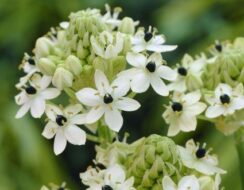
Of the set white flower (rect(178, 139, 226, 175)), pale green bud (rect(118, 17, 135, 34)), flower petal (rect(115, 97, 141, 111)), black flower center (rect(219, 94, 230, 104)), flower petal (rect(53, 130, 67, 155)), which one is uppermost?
pale green bud (rect(118, 17, 135, 34))

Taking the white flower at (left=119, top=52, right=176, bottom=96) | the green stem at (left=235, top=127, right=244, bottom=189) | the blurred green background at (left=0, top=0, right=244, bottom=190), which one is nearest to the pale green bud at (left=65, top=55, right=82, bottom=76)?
the white flower at (left=119, top=52, right=176, bottom=96)

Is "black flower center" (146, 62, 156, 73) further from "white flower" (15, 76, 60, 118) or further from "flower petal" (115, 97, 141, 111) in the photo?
"white flower" (15, 76, 60, 118)

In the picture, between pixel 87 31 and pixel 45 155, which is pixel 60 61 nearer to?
pixel 87 31

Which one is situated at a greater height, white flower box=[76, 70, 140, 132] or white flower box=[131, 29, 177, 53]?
white flower box=[131, 29, 177, 53]

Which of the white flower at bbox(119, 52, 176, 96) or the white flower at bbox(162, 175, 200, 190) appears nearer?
the white flower at bbox(162, 175, 200, 190)

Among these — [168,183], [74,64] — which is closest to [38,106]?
[74,64]

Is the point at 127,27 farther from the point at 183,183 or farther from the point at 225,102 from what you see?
the point at 183,183

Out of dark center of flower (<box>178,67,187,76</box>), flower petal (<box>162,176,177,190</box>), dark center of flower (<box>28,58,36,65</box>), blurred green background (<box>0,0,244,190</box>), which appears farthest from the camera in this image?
blurred green background (<box>0,0,244,190</box>)

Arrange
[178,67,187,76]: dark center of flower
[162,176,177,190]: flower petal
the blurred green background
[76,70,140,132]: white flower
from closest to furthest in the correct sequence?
[162,176,177,190]: flower petal → [76,70,140,132]: white flower → [178,67,187,76]: dark center of flower → the blurred green background
